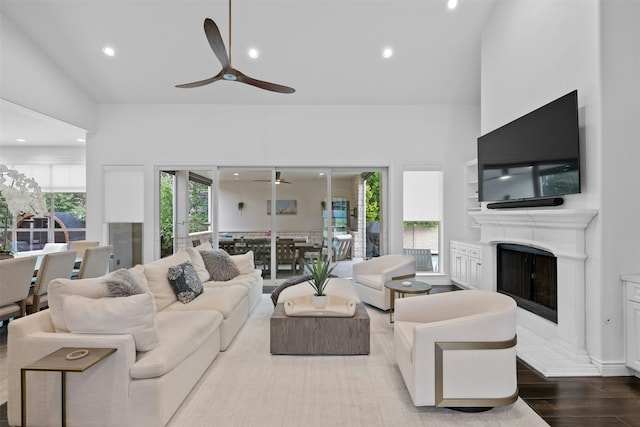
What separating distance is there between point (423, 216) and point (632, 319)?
4.02 m

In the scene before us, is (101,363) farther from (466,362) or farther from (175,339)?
(466,362)

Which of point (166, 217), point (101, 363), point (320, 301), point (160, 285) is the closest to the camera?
point (101, 363)

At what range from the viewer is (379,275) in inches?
211

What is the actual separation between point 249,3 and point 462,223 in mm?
4955

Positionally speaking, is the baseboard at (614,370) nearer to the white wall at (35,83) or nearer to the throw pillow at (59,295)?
the throw pillow at (59,295)

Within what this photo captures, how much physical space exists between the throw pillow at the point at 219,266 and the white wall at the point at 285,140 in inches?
85.7

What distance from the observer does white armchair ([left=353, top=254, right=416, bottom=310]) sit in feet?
16.4

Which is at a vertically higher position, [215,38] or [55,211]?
[215,38]

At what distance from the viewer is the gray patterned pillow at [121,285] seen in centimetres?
268

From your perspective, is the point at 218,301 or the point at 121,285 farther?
the point at 218,301

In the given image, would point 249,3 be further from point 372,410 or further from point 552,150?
point 372,410

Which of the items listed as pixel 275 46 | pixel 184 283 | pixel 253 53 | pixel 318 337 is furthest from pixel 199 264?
→ pixel 275 46

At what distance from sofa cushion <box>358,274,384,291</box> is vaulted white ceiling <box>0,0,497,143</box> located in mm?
3146

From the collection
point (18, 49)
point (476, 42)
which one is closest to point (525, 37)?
point (476, 42)
